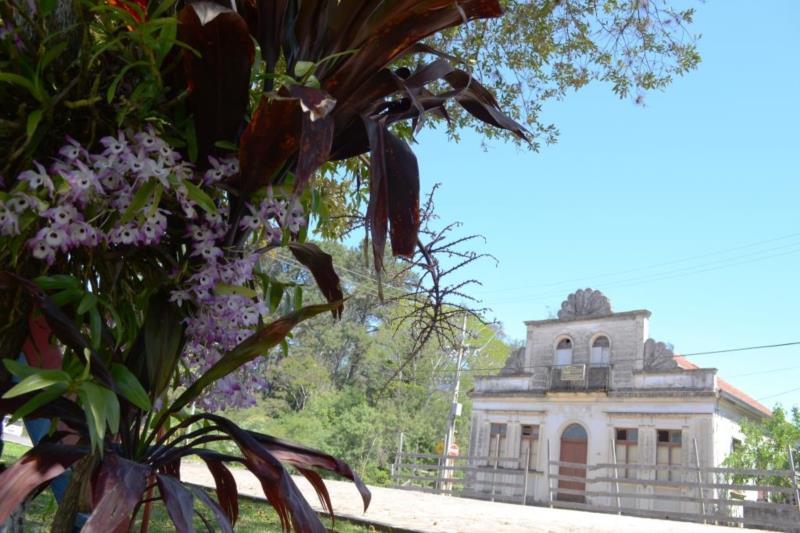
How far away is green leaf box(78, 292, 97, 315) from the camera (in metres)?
0.96

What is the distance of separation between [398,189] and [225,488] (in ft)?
2.19

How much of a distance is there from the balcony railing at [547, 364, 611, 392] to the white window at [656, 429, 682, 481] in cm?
191

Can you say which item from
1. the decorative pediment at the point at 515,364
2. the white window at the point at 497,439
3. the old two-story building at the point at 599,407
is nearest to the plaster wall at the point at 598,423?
the old two-story building at the point at 599,407

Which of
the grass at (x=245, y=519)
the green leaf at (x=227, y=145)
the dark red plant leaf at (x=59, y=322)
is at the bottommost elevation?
the grass at (x=245, y=519)

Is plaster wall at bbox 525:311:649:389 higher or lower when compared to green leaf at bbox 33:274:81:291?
higher

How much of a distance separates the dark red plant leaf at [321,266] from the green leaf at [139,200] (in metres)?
0.33

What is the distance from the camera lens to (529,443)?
19.6m

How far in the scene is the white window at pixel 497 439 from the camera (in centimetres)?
2014

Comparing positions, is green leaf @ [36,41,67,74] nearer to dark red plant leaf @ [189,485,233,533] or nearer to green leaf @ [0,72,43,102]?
green leaf @ [0,72,43,102]

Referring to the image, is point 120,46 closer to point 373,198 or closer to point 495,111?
point 373,198

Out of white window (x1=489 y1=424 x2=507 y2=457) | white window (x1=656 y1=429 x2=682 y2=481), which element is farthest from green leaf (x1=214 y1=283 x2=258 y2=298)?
white window (x1=489 y1=424 x2=507 y2=457)

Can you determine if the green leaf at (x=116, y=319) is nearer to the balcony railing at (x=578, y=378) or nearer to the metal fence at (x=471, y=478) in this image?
the metal fence at (x=471, y=478)

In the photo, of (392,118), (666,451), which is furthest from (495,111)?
(666,451)

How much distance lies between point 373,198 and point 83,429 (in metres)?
0.56
